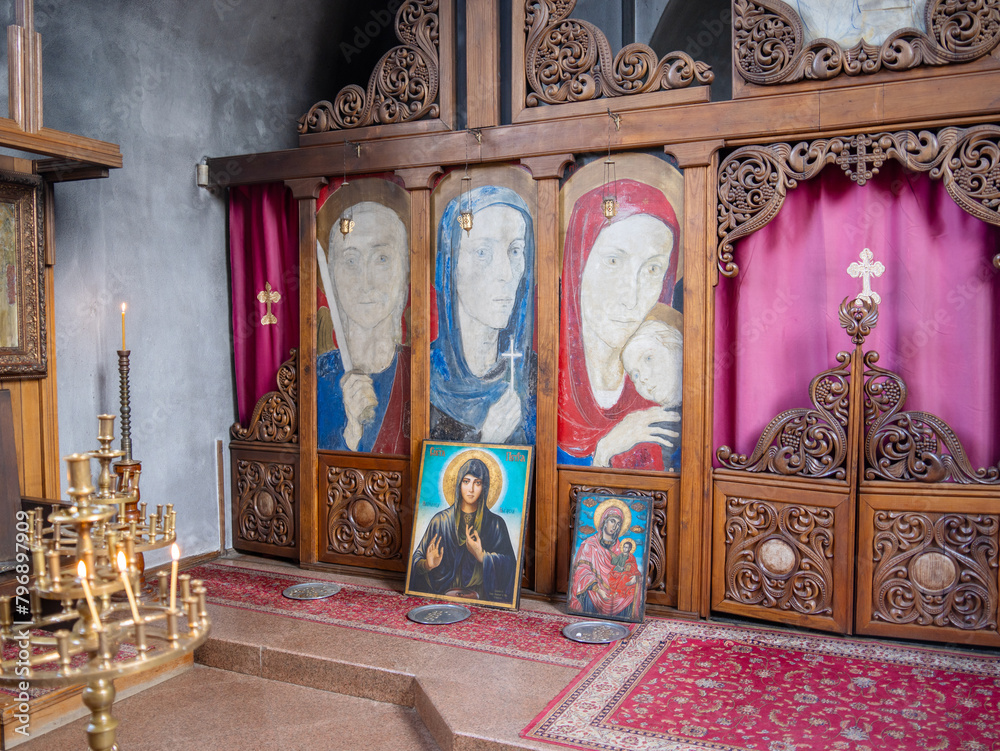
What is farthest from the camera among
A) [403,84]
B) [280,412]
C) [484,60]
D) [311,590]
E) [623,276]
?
→ [280,412]

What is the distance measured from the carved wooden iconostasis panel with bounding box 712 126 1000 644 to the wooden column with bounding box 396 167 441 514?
182cm

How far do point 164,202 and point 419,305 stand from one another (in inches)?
75.4

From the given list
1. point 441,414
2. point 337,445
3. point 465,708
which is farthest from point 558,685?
point 337,445

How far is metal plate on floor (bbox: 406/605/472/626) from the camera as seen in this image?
15.0ft

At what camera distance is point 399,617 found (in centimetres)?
467

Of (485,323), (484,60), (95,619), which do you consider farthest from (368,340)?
(95,619)

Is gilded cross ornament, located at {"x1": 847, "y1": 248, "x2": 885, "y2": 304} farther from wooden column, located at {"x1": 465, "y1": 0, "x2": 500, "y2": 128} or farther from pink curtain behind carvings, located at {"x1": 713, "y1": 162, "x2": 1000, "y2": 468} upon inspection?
wooden column, located at {"x1": 465, "y1": 0, "x2": 500, "y2": 128}

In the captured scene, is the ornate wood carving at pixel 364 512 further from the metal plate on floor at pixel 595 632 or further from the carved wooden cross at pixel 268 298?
the metal plate on floor at pixel 595 632

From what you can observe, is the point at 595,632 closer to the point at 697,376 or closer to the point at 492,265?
the point at 697,376

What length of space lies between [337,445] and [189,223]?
1.87m

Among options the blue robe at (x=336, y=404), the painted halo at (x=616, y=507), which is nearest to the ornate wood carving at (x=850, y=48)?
the painted halo at (x=616, y=507)

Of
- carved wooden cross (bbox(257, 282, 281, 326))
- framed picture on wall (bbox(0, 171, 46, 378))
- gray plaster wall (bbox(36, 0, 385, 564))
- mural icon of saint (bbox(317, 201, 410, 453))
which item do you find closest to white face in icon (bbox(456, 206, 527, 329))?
mural icon of saint (bbox(317, 201, 410, 453))

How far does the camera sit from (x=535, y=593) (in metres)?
5.02

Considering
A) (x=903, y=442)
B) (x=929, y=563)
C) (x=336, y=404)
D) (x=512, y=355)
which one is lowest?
(x=929, y=563)
